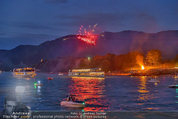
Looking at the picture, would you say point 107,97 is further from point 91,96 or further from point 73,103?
point 73,103

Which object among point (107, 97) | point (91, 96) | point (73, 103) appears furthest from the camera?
point (91, 96)

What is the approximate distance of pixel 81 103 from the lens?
3722 centimetres

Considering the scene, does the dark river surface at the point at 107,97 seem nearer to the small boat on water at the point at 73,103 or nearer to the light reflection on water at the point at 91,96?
the light reflection on water at the point at 91,96

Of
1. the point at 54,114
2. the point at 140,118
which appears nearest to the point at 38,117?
the point at 54,114

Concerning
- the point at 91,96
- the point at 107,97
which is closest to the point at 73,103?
the point at 107,97

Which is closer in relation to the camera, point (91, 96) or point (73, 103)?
point (73, 103)

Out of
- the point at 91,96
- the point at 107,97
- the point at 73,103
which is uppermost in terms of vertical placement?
the point at 73,103

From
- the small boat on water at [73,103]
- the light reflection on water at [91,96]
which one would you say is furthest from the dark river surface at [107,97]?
the small boat on water at [73,103]

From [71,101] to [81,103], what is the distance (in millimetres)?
1717

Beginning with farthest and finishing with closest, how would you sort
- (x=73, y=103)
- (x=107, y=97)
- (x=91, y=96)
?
(x=91, y=96), (x=107, y=97), (x=73, y=103)

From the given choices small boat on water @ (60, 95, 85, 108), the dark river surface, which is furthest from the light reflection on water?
small boat on water @ (60, 95, 85, 108)

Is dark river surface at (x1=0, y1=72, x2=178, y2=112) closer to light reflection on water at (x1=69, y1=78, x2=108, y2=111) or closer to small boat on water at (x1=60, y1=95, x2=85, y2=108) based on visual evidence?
light reflection on water at (x1=69, y1=78, x2=108, y2=111)

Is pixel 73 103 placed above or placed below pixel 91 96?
above

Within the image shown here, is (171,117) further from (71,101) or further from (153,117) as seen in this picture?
(71,101)
